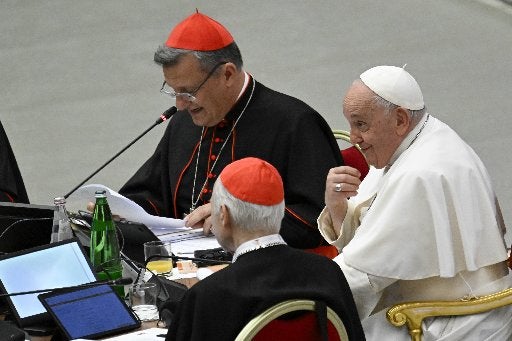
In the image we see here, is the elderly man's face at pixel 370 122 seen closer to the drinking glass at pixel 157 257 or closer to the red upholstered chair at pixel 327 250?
the drinking glass at pixel 157 257

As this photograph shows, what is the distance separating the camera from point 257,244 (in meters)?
3.42

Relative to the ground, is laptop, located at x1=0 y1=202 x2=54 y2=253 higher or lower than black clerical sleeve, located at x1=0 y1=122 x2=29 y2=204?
higher

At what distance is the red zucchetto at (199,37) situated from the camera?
5.03 meters

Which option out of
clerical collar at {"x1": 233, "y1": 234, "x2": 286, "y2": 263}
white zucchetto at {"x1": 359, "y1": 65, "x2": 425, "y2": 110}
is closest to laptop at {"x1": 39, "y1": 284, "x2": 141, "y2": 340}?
clerical collar at {"x1": 233, "y1": 234, "x2": 286, "y2": 263}

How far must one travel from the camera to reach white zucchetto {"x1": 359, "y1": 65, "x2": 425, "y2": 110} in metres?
4.18

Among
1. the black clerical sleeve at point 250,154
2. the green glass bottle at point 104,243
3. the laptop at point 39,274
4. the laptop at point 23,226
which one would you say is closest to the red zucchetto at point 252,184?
the laptop at point 39,274

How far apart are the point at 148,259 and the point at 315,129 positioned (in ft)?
3.98

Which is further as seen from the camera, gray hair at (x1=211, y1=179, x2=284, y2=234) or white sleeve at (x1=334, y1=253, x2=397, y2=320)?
white sleeve at (x1=334, y1=253, x2=397, y2=320)

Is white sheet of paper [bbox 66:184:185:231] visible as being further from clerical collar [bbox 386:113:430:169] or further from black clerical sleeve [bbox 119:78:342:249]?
clerical collar [bbox 386:113:430:169]

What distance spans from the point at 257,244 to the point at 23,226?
1148mm

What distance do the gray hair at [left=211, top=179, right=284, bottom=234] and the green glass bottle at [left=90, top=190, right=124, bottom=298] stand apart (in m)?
0.78

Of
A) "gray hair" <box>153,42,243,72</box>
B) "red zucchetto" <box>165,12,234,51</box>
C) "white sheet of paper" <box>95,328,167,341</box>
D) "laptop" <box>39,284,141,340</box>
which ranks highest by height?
"red zucchetto" <box>165,12,234,51</box>

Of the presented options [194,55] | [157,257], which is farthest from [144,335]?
[194,55]

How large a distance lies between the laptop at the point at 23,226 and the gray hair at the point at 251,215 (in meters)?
1.01
